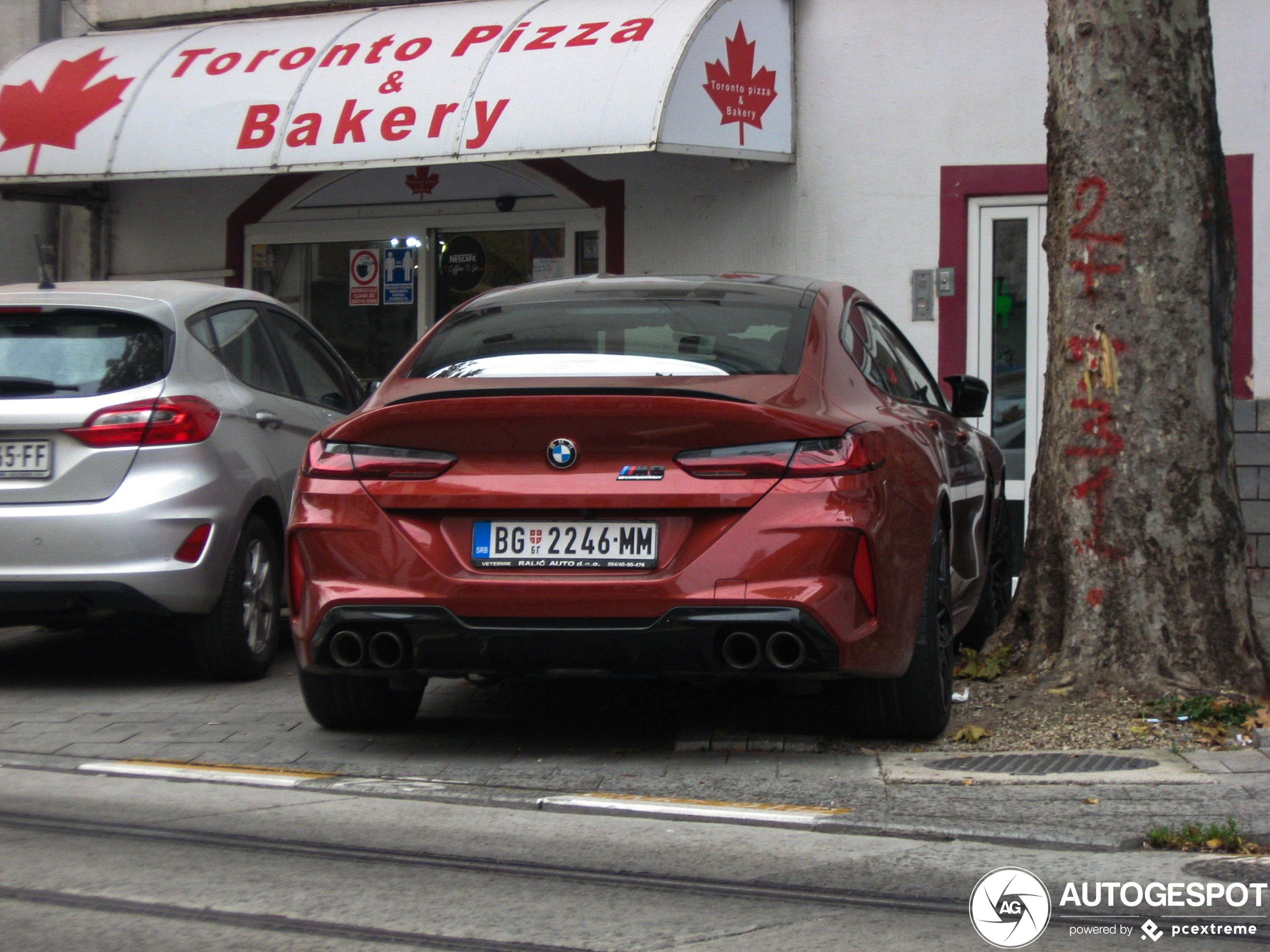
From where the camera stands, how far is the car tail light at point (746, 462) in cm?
483

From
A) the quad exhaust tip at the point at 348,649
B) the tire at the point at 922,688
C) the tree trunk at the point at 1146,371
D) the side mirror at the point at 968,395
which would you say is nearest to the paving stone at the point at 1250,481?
the side mirror at the point at 968,395

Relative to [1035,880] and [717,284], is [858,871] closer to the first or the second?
[1035,880]

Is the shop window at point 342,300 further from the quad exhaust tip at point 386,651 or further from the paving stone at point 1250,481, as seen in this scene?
the quad exhaust tip at point 386,651

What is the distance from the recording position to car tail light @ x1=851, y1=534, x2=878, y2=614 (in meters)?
4.86

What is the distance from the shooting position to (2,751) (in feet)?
18.6

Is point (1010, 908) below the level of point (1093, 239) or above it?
below

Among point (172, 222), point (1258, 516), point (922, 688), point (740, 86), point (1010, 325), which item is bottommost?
point (922, 688)

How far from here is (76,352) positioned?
6.78 metres

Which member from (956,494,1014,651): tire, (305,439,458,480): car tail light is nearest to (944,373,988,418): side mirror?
(956,494,1014,651): tire

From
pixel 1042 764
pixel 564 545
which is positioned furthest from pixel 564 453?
pixel 1042 764

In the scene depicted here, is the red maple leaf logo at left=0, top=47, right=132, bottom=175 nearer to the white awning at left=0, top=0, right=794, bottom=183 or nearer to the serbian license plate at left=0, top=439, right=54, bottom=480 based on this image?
the white awning at left=0, top=0, right=794, bottom=183

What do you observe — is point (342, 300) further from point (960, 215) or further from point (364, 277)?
point (960, 215)

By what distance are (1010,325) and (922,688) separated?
6.33m

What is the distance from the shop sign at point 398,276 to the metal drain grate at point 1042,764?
8.55m
